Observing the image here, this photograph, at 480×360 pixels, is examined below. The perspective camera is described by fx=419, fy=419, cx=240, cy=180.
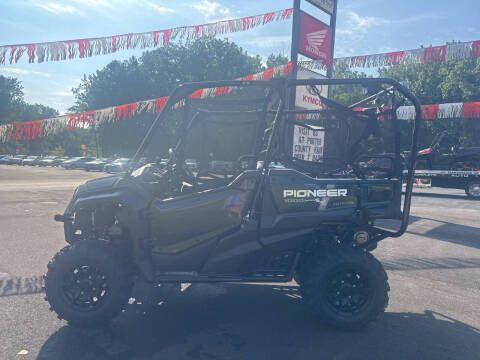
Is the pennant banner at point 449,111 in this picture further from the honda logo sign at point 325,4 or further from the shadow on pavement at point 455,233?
the shadow on pavement at point 455,233

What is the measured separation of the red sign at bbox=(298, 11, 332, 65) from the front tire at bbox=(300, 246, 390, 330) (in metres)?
8.13

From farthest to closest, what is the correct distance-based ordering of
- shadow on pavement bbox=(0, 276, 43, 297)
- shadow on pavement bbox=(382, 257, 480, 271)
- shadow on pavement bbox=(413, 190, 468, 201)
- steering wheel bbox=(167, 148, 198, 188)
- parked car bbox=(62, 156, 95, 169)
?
parked car bbox=(62, 156, 95, 169), shadow on pavement bbox=(413, 190, 468, 201), shadow on pavement bbox=(382, 257, 480, 271), shadow on pavement bbox=(0, 276, 43, 297), steering wheel bbox=(167, 148, 198, 188)

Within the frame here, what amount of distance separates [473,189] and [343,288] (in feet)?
51.0

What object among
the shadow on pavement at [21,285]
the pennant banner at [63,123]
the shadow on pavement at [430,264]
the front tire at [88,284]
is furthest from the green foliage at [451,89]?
the front tire at [88,284]

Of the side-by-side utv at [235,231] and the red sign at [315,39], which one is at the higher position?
the red sign at [315,39]

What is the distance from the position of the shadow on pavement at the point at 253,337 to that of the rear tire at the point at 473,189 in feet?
48.1

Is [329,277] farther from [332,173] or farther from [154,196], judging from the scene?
[154,196]

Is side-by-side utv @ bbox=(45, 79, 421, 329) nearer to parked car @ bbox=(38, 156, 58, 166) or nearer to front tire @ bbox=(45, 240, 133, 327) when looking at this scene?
front tire @ bbox=(45, 240, 133, 327)

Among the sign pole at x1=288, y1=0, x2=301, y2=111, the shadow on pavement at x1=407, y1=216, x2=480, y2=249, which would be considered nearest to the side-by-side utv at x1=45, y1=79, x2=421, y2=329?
the shadow on pavement at x1=407, y1=216, x2=480, y2=249

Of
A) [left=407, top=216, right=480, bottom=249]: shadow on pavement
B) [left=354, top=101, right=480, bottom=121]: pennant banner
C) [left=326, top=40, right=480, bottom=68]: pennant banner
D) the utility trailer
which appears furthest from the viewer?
the utility trailer

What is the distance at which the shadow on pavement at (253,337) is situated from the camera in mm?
3619

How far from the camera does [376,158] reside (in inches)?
195

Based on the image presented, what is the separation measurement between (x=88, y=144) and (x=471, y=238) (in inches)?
2591

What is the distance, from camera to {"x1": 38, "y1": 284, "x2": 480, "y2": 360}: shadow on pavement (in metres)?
3.62
